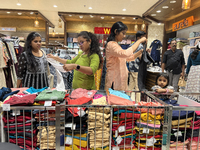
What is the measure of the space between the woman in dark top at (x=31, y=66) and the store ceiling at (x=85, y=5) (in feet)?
13.5

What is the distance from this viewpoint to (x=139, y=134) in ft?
3.53

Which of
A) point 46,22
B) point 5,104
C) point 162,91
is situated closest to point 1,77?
point 5,104

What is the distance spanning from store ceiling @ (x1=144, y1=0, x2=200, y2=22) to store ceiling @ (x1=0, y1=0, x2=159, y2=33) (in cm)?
34

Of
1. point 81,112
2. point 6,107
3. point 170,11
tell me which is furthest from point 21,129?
point 170,11

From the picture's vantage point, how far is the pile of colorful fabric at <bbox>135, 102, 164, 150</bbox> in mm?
1078

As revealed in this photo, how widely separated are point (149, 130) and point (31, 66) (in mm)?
1601

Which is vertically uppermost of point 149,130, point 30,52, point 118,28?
point 118,28

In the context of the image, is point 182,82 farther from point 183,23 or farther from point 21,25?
point 21,25

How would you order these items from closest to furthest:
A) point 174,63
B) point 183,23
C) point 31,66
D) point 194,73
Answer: point 31,66, point 194,73, point 174,63, point 183,23

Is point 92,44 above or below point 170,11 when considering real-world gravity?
below

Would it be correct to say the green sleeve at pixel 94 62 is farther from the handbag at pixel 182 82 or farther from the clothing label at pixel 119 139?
the handbag at pixel 182 82

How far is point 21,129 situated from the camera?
1.07 m

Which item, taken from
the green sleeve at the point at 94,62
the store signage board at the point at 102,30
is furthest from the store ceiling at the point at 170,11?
the green sleeve at the point at 94,62

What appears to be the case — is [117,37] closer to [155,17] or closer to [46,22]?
[155,17]
